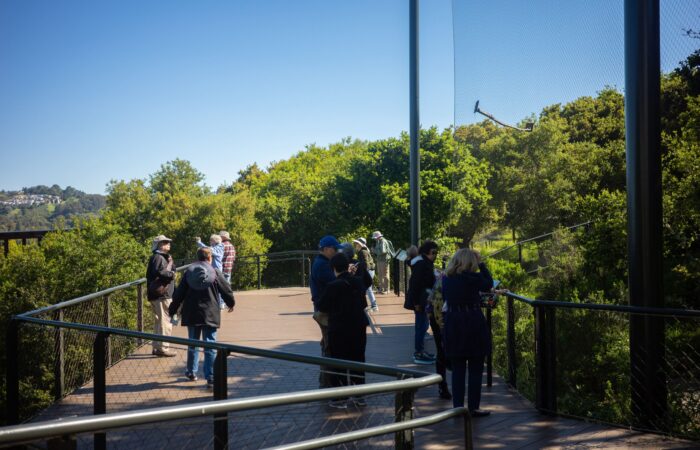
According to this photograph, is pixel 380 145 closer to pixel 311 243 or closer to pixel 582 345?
pixel 311 243

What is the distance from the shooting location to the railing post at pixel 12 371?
6.29 meters

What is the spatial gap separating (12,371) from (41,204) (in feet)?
479

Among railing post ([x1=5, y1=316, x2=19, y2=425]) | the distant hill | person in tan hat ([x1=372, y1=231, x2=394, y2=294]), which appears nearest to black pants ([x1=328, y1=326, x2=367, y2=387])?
railing post ([x1=5, y1=316, x2=19, y2=425])

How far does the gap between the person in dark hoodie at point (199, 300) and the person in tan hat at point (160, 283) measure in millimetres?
1341

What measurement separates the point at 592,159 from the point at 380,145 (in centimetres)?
2161

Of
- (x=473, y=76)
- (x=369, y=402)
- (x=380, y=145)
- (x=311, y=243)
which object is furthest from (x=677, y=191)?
(x=311, y=243)

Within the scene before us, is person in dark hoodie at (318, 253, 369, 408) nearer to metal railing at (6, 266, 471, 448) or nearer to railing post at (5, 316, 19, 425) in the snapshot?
metal railing at (6, 266, 471, 448)

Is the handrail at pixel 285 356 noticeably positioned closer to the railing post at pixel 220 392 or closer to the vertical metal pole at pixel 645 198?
the railing post at pixel 220 392

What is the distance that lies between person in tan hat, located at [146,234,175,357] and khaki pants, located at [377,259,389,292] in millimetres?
7654

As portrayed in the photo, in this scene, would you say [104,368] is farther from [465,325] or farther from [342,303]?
[465,325]

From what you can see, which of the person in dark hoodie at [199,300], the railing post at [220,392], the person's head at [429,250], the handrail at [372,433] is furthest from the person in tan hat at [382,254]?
the handrail at [372,433]

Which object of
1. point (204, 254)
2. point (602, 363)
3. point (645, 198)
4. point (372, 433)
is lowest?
point (602, 363)

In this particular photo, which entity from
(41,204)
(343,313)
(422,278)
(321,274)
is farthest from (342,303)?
(41,204)

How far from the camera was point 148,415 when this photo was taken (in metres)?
2.47
